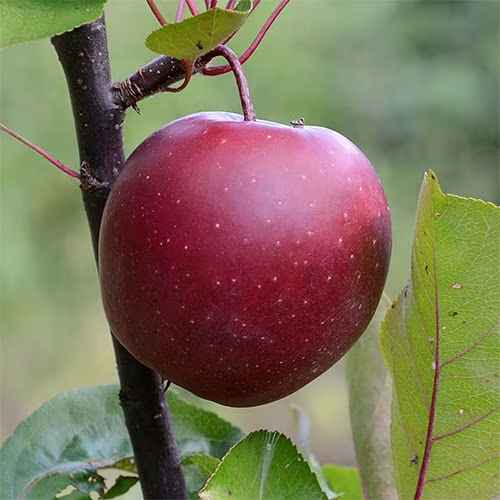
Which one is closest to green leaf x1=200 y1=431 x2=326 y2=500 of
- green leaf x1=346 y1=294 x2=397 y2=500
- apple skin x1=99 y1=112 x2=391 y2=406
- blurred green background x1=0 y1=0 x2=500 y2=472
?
apple skin x1=99 y1=112 x2=391 y2=406

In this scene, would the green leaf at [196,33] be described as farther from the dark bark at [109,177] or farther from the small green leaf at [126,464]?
the small green leaf at [126,464]

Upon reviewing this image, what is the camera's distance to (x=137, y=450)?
0.43 meters

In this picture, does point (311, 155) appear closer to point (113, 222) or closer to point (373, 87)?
point (113, 222)

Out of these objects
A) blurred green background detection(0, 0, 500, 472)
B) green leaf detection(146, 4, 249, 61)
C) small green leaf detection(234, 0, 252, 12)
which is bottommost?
blurred green background detection(0, 0, 500, 472)

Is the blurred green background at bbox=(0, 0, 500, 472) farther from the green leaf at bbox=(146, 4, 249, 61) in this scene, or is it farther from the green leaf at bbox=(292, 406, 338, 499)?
the green leaf at bbox=(146, 4, 249, 61)

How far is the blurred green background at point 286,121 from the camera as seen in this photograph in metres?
2.56

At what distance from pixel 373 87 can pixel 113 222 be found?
9.91 ft

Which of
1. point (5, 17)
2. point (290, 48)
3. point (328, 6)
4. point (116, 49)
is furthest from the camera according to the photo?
point (328, 6)

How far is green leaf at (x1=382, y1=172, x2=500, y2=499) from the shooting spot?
0.35 m

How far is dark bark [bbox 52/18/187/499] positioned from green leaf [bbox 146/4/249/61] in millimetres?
56

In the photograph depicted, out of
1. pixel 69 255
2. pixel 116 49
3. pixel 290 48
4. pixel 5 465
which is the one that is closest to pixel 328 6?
pixel 290 48

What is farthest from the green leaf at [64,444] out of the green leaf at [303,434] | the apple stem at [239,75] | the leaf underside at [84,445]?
the apple stem at [239,75]

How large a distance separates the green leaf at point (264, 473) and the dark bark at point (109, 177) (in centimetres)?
7

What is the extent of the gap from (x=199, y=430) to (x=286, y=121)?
96.5 inches
